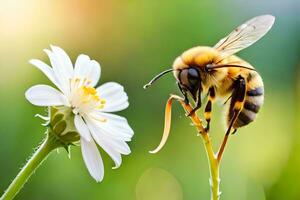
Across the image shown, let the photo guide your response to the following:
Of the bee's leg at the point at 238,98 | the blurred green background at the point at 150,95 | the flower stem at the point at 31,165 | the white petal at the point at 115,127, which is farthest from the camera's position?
the blurred green background at the point at 150,95

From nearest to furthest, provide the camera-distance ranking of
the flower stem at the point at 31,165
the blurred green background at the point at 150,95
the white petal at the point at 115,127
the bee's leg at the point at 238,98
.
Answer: the flower stem at the point at 31,165 < the white petal at the point at 115,127 < the bee's leg at the point at 238,98 < the blurred green background at the point at 150,95

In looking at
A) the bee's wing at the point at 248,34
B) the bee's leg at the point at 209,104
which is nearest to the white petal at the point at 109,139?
the bee's leg at the point at 209,104

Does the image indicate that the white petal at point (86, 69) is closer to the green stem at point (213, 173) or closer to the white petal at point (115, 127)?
the white petal at point (115, 127)

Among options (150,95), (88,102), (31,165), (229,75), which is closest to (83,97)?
(88,102)

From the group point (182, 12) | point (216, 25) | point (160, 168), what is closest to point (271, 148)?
point (160, 168)

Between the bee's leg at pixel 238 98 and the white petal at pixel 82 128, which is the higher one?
the white petal at pixel 82 128

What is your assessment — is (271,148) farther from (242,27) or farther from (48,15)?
(242,27)

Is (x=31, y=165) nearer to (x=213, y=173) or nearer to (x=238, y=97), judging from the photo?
(x=213, y=173)
